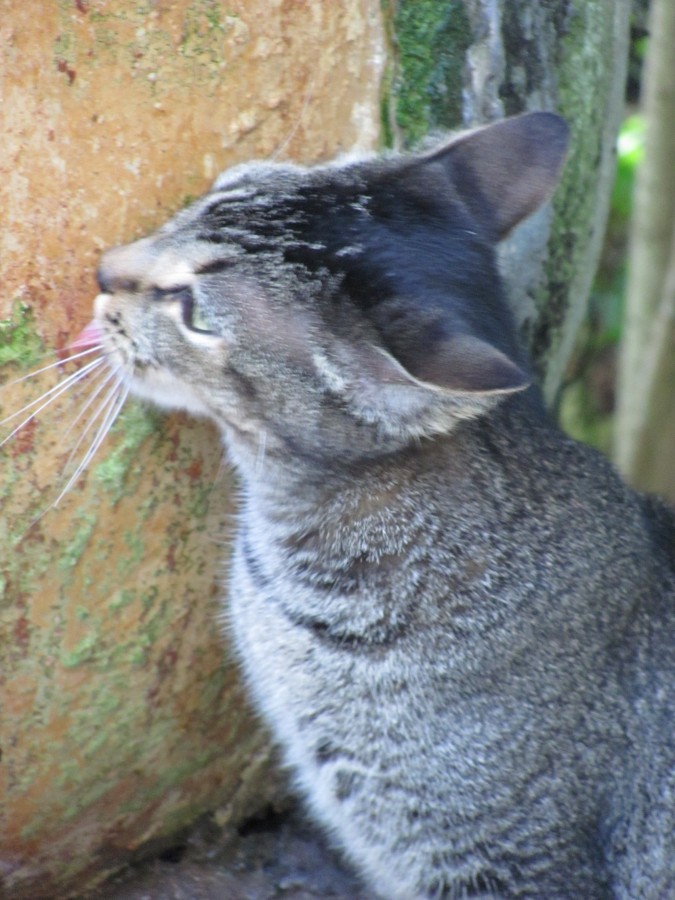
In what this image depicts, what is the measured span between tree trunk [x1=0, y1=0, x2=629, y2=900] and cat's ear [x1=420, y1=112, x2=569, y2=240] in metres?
0.36

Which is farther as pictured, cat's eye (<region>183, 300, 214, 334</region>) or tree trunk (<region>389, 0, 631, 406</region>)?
tree trunk (<region>389, 0, 631, 406</region>)

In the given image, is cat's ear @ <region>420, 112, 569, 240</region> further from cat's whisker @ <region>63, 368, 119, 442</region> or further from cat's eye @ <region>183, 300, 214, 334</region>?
cat's whisker @ <region>63, 368, 119, 442</region>

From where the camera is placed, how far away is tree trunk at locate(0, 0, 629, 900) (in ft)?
8.00

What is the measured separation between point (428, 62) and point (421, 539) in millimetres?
1299

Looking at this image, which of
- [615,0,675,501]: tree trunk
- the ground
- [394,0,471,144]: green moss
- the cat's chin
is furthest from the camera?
[615,0,675,501]: tree trunk

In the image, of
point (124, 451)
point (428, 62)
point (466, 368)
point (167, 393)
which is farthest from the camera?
point (428, 62)

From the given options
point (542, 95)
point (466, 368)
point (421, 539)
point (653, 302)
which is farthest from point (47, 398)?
point (653, 302)

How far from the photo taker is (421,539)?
2.57m

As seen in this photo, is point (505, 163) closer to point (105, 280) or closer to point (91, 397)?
point (105, 280)

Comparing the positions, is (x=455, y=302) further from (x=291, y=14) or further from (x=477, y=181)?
(x=291, y=14)

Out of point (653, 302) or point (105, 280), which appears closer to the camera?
point (105, 280)

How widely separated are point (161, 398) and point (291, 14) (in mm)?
979

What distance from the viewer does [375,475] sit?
8.38ft

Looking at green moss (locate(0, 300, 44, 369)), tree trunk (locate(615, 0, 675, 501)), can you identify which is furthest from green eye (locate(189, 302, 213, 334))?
tree trunk (locate(615, 0, 675, 501))
